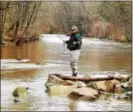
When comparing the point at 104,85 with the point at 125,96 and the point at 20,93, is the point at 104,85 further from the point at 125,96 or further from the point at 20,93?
the point at 20,93

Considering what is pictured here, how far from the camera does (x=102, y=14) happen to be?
66.4m

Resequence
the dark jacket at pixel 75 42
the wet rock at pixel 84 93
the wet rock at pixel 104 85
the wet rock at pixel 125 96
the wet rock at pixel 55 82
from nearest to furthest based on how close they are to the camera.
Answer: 1. the wet rock at pixel 84 93
2. the wet rock at pixel 125 96
3. the wet rock at pixel 104 85
4. the wet rock at pixel 55 82
5. the dark jacket at pixel 75 42

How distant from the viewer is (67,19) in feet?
201

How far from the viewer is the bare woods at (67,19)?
48.3 m

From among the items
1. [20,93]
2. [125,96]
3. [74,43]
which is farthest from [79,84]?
[20,93]

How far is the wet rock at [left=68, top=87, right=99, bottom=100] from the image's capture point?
14133 millimetres

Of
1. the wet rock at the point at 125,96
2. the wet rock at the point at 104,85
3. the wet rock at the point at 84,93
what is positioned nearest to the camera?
the wet rock at the point at 84,93

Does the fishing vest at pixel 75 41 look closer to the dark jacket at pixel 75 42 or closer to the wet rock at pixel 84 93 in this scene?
the dark jacket at pixel 75 42

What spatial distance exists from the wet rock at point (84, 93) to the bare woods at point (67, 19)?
30368 millimetres

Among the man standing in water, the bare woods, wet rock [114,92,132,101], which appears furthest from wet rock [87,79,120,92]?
the bare woods

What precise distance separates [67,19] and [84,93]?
47.2 m

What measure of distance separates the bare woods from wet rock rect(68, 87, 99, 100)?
3037 cm

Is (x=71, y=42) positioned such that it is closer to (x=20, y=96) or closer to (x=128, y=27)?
(x=20, y=96)

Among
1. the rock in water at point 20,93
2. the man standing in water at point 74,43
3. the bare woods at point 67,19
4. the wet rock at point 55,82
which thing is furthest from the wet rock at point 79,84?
the bare woods at point 67,19
